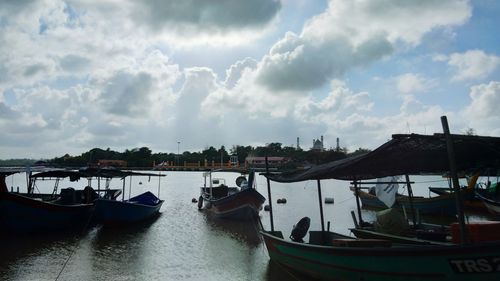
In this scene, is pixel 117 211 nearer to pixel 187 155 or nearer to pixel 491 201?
pixel 491 201

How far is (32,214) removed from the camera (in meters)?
16.8

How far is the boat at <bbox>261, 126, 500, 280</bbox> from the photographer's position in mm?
7188

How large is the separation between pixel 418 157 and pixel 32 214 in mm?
14660

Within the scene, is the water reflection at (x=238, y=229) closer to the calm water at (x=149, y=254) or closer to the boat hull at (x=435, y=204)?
the calm water at (x=149, y=254)

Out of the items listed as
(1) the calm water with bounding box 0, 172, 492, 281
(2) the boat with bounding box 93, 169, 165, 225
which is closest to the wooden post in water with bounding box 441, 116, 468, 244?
(1) the calm water with bounding box 0, 172, 492, 281

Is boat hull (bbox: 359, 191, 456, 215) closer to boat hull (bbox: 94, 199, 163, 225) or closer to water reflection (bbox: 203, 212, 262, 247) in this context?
water reflection (bbox: 203, 212, 262, 247)

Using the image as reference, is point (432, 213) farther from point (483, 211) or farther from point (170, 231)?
point (170, 231)

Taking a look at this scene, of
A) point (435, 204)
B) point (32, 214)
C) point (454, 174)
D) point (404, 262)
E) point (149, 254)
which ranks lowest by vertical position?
point (149, 254)

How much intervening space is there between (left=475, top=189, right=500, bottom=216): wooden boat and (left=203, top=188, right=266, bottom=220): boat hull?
1205 cm

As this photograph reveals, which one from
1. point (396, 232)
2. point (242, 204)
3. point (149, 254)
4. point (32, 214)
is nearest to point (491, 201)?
point (242, 204)

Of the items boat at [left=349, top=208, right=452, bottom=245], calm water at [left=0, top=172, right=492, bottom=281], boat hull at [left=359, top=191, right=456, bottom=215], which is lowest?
calm water at [left=0, top=172, right=492, bottom=281]

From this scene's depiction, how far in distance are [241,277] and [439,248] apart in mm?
5798

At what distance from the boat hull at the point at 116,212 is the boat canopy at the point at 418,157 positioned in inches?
397

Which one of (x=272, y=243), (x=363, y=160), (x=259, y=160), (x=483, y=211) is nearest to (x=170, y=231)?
(x=272, y=243)
